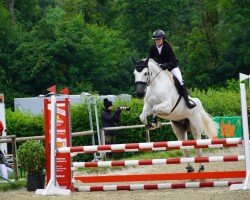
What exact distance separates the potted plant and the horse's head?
212cm

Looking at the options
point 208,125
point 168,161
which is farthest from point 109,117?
point 168,161

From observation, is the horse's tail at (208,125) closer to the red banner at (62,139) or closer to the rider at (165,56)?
the rider at (165,56)

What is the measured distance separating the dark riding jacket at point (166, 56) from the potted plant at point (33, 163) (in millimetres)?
2603

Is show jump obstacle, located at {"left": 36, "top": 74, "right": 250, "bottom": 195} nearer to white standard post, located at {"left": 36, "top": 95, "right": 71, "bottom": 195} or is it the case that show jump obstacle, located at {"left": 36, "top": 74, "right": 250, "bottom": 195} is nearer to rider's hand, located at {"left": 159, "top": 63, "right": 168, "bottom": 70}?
white standard post, located at {"left": 36, "top": 95, "right": 71, "bottom": 195}

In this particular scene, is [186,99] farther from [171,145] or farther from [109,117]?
[109,117]

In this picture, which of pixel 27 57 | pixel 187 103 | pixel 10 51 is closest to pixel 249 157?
pixel 187 103

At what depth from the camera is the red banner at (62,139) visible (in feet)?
41.2

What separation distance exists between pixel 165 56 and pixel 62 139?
2371mm

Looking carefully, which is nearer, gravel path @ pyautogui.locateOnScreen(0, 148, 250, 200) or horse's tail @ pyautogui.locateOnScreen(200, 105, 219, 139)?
gravel path @ pyautogui.locateOnScreen(0, 148, 250, 200)

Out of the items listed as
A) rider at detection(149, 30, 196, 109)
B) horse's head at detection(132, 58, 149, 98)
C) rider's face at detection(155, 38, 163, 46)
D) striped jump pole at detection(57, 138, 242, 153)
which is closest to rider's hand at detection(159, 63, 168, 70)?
rider at detection(149, 30, 196, 109)

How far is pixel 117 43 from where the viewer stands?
193 feet

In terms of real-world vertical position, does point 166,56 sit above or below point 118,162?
above

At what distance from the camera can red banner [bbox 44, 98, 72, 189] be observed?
12555mm

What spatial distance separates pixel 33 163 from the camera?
13.3 metres
